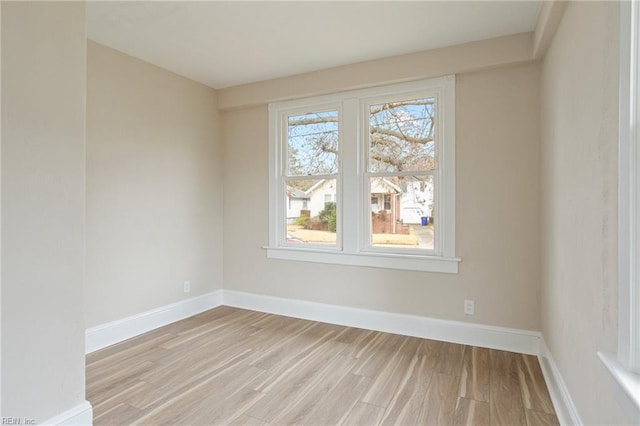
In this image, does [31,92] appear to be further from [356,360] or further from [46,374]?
[356,360]

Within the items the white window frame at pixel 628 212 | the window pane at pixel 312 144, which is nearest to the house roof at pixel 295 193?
the window pane at pixel 312 144

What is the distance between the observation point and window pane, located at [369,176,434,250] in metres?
3.35

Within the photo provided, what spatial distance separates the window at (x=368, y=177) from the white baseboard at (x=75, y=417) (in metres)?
2.37

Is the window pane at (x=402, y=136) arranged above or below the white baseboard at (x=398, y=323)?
above

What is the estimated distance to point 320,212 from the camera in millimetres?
3893

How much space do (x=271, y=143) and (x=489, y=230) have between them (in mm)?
2544

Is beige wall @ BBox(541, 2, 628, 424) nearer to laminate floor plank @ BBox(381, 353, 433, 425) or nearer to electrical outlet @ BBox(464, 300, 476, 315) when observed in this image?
electrical outlet @ BBox(464, 300, 476, 315)

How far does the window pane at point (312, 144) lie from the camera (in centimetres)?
380

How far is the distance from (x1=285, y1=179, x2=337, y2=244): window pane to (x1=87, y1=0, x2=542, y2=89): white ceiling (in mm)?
1310

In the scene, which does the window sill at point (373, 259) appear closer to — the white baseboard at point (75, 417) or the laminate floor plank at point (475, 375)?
the laminate floor plank at point (475, 375)

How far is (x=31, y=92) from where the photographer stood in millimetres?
1670

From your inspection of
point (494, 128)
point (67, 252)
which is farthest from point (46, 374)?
point (494, 128)

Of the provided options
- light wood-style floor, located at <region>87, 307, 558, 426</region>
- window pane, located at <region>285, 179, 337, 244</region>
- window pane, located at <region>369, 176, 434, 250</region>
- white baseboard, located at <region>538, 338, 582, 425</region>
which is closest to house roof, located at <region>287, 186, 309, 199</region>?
window pane, located at <region>285, 179, 337, 244</region>

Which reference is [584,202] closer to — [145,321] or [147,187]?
[147,187]
